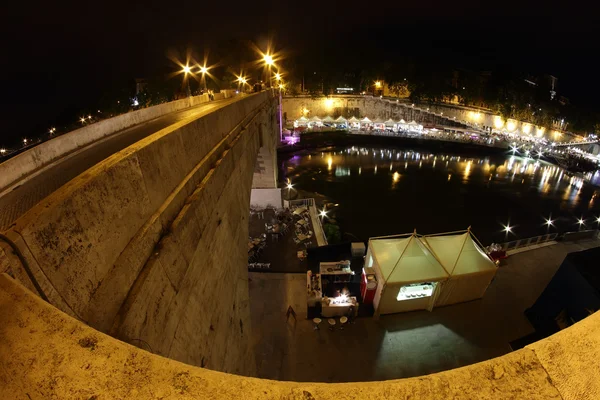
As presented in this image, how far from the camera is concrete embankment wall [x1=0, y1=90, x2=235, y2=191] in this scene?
160 inches

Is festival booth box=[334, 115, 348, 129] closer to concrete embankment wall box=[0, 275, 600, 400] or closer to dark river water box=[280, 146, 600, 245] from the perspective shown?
dark river water box=[280, 146, 600, 245]

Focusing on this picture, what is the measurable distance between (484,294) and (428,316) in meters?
3.14

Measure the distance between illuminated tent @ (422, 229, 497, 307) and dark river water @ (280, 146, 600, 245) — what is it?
29.9 ft

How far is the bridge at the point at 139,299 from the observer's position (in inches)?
55.5

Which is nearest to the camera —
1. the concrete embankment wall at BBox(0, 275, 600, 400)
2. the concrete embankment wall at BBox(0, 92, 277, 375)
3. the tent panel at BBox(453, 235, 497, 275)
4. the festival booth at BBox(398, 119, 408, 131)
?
the concrete embankment wall at BBox(0, 275, 600, 400)

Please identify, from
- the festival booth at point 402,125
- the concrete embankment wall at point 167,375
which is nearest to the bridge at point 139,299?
the concrete embankment wall at point 167,375

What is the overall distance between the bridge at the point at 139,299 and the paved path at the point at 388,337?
548 cm

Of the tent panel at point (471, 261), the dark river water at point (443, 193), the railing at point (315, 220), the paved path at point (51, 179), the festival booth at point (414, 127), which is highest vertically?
the paved path at point (51, 179)

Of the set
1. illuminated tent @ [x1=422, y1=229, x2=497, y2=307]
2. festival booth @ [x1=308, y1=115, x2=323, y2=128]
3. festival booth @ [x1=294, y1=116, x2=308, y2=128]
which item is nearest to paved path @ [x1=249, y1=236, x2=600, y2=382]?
illuminated tent @ [x1=422, y1=229, x2=497, y2=307]

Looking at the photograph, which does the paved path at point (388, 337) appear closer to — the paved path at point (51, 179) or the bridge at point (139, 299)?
the bridge at point (139, 299)

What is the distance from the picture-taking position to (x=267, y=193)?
21547 millimetres

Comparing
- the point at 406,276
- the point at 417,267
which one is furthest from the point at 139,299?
the point at 417,267

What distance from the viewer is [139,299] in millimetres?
2771

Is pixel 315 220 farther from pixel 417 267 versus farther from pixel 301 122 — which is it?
pixel 301 122
